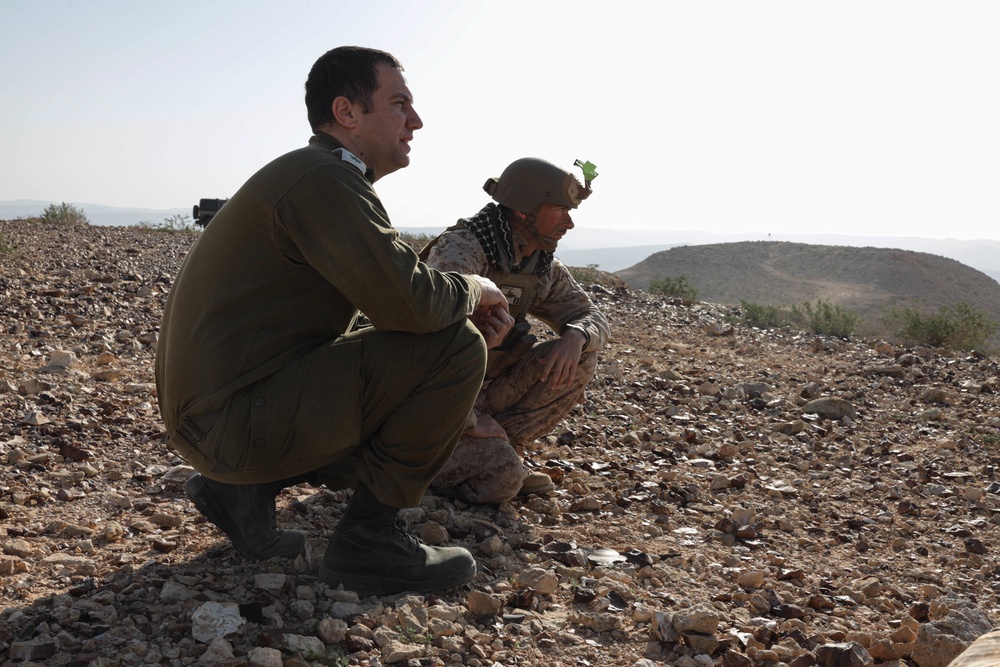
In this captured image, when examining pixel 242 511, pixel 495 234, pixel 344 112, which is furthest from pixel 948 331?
pixel 242 511

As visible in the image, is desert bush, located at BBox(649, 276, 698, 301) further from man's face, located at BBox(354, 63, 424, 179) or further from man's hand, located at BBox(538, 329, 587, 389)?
man's face, located at BBox(354, 63, 424, 179)

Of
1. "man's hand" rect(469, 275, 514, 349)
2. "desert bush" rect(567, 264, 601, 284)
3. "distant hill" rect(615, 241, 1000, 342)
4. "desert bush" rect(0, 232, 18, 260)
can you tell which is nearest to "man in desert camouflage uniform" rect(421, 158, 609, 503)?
"man's hand" rect(469, 275, 514, 349)

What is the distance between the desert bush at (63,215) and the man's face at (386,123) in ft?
40.2

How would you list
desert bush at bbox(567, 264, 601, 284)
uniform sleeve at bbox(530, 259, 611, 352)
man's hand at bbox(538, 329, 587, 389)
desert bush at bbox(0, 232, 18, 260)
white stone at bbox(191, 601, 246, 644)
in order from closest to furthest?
white stone at bbox(191, 601, 246, 644), man's hand at bbox(538, 329, 587, 389), uniform sleeve at bbox(530, 259, 611, 352), desert bush at bbox(0, 232, 18, 260), desert bush at bbox(567, 264, 601, 284)

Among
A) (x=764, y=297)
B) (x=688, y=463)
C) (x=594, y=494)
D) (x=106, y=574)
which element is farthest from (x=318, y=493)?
(x=764, y=297)

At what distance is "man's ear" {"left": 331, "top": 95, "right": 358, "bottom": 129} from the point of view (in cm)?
267

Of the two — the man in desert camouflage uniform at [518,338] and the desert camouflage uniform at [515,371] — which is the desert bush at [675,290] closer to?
the desert camouflage uniform at [515,371]

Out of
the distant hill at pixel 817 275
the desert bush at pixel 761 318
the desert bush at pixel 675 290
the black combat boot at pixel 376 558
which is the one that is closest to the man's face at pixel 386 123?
the black combat boot at pixel 376 558

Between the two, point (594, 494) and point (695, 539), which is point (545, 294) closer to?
point (594, 494)

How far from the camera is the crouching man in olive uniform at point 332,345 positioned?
8.00 ft

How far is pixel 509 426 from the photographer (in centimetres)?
404

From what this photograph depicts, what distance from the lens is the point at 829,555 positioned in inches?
145

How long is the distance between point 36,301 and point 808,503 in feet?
19.2

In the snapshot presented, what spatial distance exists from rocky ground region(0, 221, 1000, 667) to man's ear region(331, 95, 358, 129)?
57.6 inches
